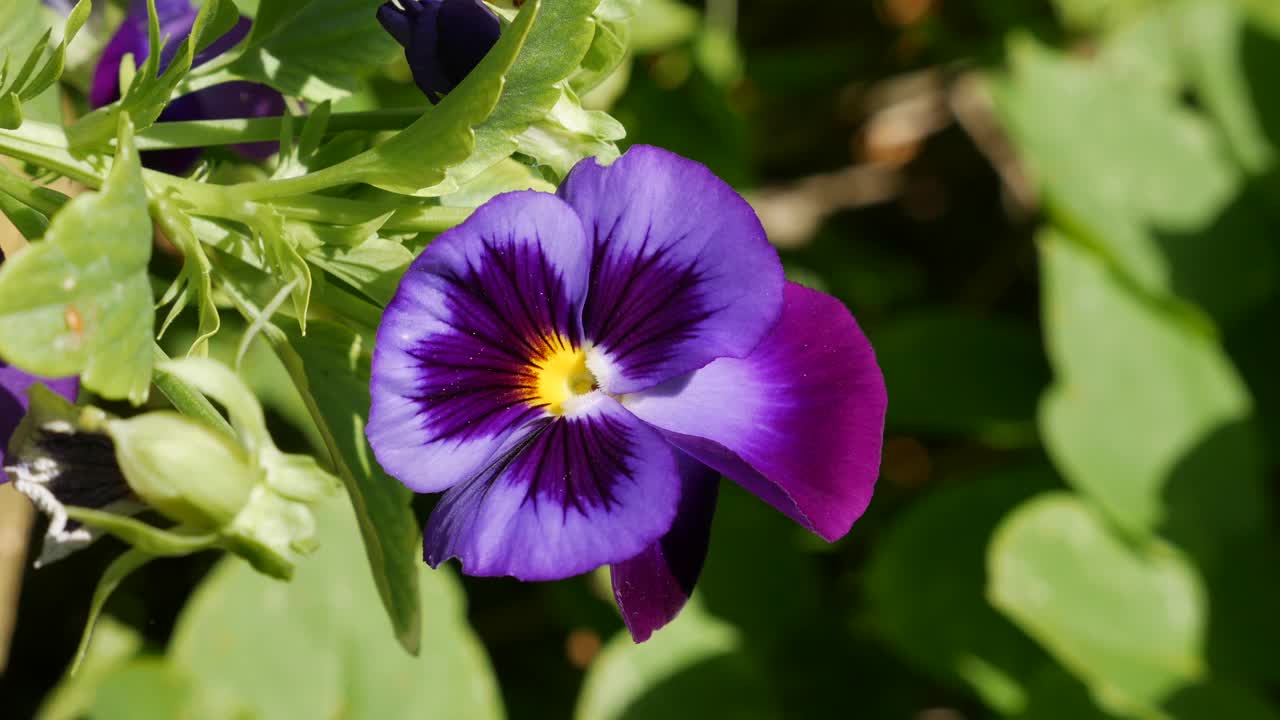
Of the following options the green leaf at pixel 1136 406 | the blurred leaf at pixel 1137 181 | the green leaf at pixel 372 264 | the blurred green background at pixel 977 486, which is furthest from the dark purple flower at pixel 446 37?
the blurred leaf at pixel 1137 181

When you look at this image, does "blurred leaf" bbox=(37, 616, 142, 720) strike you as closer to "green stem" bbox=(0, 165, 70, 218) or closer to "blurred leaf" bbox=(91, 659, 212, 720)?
"blurred leaf" bbox=(91, 659, 212, 720)

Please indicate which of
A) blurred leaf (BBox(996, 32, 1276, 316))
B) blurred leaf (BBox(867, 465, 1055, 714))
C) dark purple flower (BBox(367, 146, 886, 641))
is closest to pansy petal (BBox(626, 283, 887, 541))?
dark purple flower (BBox(367, 146, 886, 641))

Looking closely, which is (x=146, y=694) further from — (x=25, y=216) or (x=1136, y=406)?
(x=1136, y=406)

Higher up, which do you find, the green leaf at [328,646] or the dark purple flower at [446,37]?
the dark purple flower at [446,37]

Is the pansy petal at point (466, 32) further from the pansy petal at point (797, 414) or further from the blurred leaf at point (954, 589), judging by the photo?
the blurred leaf at point (954, 589)

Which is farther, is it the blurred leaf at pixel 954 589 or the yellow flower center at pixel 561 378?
the blurred leaf at pixel 954 589

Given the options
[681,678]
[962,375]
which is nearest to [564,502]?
[681,678]

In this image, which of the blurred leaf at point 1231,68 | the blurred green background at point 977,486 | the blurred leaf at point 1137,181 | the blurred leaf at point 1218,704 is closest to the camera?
the blurred green background at point 977,486
